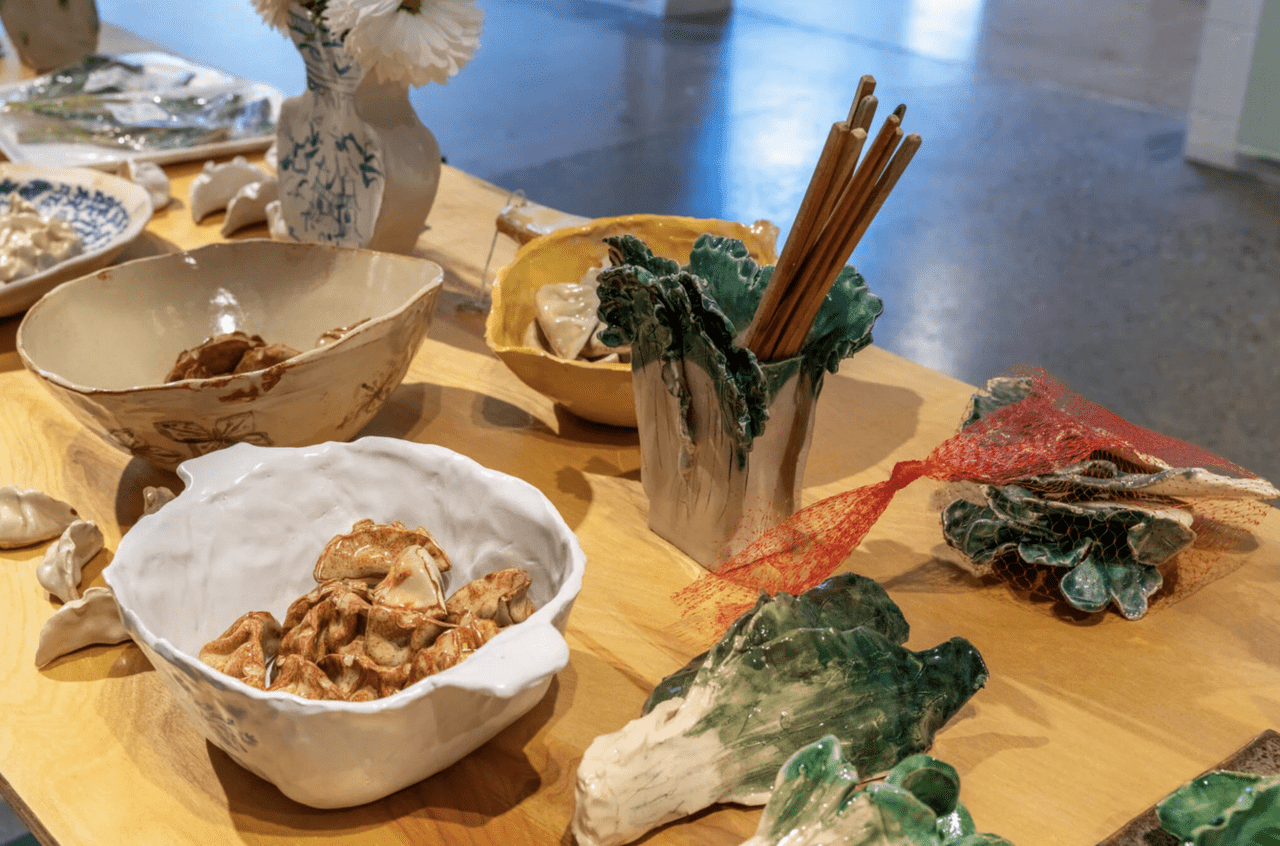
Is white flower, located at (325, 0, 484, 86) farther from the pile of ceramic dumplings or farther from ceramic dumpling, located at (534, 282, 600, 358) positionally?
the pile of ceramic dumplings

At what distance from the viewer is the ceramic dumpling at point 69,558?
0.73 metres

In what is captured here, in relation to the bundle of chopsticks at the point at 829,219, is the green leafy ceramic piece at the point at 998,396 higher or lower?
lower

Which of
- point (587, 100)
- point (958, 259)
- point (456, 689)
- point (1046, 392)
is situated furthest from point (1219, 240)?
point (456, 689)

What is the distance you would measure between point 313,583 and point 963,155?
9.79 feet

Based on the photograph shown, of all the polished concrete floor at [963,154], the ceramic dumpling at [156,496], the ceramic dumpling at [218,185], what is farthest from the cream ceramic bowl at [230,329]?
the polished concrete floor at [963,154]

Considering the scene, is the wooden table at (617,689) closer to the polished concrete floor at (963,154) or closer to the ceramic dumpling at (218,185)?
the ceramic dumpling at (218,185)

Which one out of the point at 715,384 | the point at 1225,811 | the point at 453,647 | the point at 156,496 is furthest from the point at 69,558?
the point at 1225,811

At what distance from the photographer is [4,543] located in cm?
78

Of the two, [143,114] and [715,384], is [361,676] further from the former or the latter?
[143,114]

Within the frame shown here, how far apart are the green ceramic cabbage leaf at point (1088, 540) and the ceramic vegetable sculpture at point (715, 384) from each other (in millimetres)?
135

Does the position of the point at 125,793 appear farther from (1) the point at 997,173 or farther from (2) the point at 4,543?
(1) the point at 997,173

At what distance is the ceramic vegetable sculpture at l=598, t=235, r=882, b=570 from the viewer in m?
0.67

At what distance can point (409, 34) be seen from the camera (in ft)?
3.15

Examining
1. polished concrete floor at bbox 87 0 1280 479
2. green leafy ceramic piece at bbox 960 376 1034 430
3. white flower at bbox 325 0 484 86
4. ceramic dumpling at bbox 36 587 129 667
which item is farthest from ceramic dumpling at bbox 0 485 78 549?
polished concrete floor at bbox 87 0 1280 479
